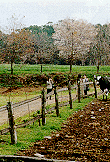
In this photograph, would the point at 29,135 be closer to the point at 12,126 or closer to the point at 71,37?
the point at 12,126

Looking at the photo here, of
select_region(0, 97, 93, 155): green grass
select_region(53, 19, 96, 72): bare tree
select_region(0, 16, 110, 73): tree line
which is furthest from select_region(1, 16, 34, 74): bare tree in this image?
select_region(0, 97, 93, 155): green grass

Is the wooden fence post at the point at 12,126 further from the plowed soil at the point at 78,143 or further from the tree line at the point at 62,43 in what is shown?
the tree line at the point at 62,43

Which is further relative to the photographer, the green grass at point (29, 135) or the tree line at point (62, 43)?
the tree line at point (62, 43)

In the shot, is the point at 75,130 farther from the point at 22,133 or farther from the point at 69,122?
the point at 22,133

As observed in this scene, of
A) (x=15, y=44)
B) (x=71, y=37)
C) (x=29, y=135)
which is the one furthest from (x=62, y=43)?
(x=29, y=135)

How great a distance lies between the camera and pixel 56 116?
1082cm

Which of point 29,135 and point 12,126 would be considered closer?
point 12,126

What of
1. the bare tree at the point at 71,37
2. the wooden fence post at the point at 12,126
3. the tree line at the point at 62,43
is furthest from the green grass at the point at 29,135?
the bare tree at the point at 71,37

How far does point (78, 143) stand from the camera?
22.8 ft

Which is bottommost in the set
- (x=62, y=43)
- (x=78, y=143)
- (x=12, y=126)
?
(x=78, y=143)

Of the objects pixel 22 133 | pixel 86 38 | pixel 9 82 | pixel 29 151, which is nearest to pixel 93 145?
pixel 29 151

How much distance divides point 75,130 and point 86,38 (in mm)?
41930

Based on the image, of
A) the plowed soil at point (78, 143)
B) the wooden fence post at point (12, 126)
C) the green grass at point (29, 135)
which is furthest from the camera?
the wooden fence post at point (12, 126)

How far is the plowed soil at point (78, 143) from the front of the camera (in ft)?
19.6
